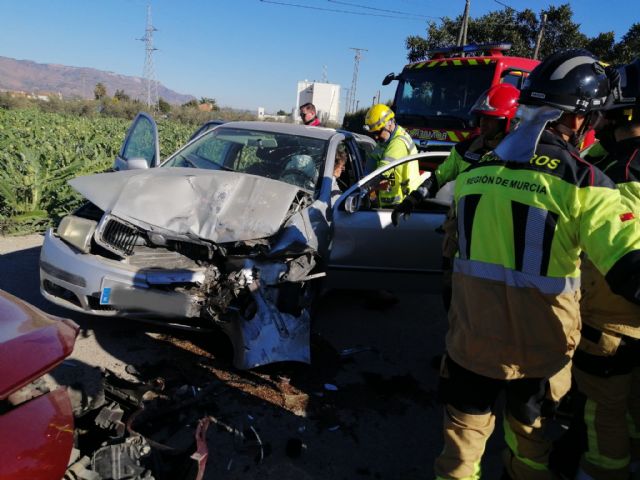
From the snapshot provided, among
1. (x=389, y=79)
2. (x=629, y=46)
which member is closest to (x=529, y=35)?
(x=629, y=46)

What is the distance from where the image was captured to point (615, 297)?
2234 mm

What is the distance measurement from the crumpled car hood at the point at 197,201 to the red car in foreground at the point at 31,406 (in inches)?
70.5

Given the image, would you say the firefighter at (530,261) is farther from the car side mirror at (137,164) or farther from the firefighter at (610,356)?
the car side mirror at (137,164)

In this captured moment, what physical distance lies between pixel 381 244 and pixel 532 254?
2.41m

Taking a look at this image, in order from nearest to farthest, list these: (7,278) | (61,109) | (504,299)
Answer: (504,299), (7,278), (61,109)

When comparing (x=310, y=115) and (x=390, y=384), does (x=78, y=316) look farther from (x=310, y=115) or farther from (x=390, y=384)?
(x=310, y=115)

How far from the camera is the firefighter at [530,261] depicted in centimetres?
157

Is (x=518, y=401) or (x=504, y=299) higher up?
(x=504, y=299)

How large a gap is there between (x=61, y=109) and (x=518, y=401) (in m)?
34.6

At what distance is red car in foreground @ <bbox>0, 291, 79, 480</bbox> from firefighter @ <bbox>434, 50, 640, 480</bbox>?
1402 mm

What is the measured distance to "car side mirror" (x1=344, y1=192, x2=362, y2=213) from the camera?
387cm

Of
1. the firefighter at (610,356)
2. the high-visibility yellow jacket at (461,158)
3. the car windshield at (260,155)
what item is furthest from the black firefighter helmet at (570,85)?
the car windshield at (260,155)

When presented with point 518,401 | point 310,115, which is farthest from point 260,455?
point 310,115

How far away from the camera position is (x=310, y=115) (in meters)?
7.05
